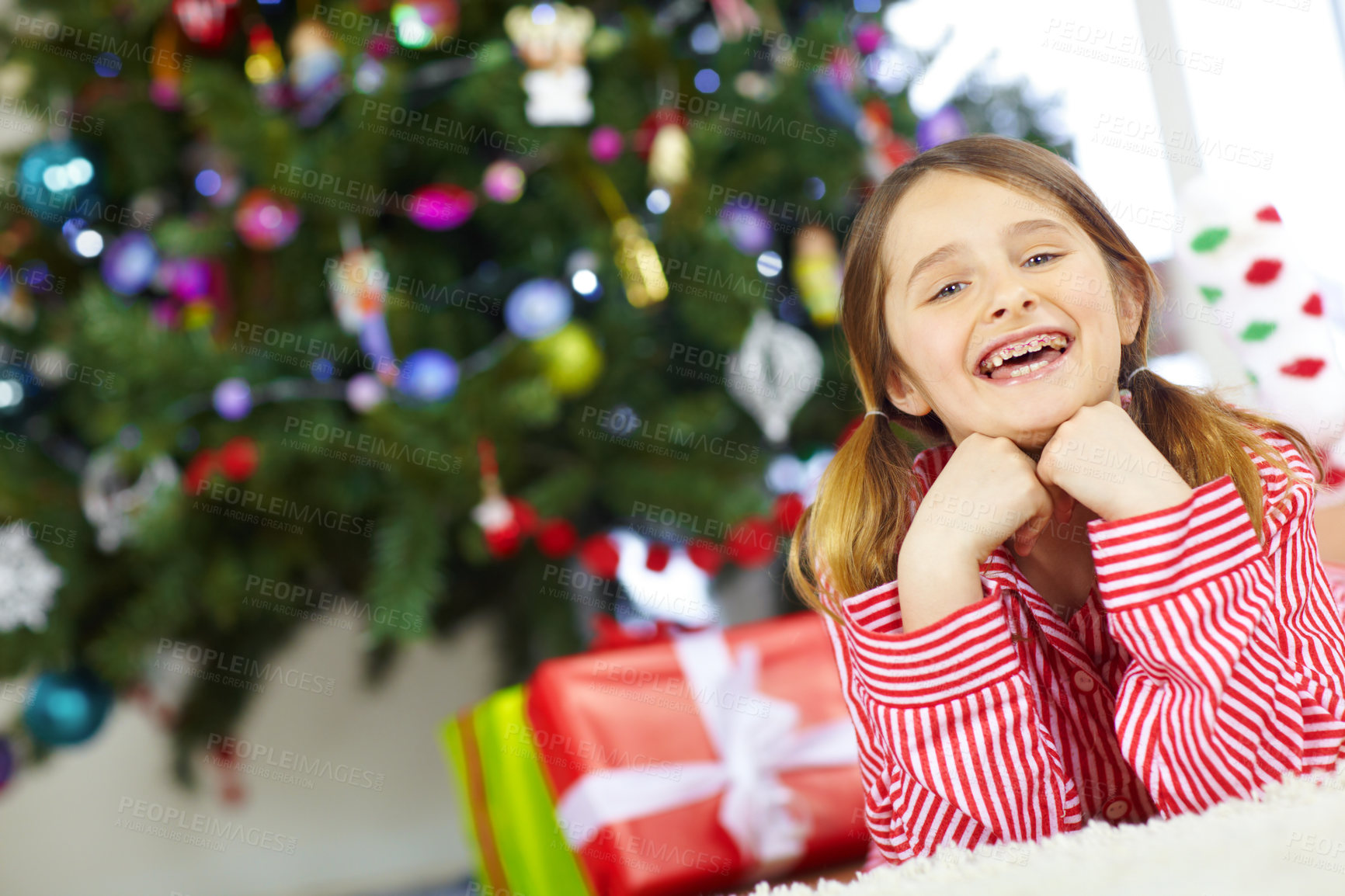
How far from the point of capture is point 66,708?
1163 mm

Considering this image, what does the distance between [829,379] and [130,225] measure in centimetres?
93

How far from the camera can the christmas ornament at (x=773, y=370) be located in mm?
1104

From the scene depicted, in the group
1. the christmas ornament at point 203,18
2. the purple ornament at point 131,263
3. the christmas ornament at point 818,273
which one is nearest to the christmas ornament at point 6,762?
the purple ornament at point 131,263

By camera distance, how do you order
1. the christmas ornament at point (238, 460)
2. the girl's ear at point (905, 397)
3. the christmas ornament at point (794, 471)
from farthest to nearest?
the christmas ornament at point (794, 471), the christmas ornament at point (238, 460), the girl's ear at point (905, 397)

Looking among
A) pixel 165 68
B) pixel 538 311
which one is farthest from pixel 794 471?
pixel 165 68

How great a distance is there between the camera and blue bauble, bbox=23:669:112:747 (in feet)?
3.82

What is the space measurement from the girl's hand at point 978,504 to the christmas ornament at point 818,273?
26.6 inches

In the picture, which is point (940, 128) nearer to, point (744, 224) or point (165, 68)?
point (744, 224)

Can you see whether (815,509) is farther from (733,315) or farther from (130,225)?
(130,225)

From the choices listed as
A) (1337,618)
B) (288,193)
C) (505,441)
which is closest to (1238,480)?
(1337,618)

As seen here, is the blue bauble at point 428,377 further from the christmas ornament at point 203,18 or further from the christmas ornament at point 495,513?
the christmas ornament at point 203,18

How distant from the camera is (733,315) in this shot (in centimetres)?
111

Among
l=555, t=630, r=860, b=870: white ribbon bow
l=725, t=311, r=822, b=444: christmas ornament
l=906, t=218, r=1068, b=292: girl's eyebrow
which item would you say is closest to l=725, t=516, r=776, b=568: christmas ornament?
l=725, t=311, r=822, b=444: christmas ornament

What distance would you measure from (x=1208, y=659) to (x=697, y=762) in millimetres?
535
